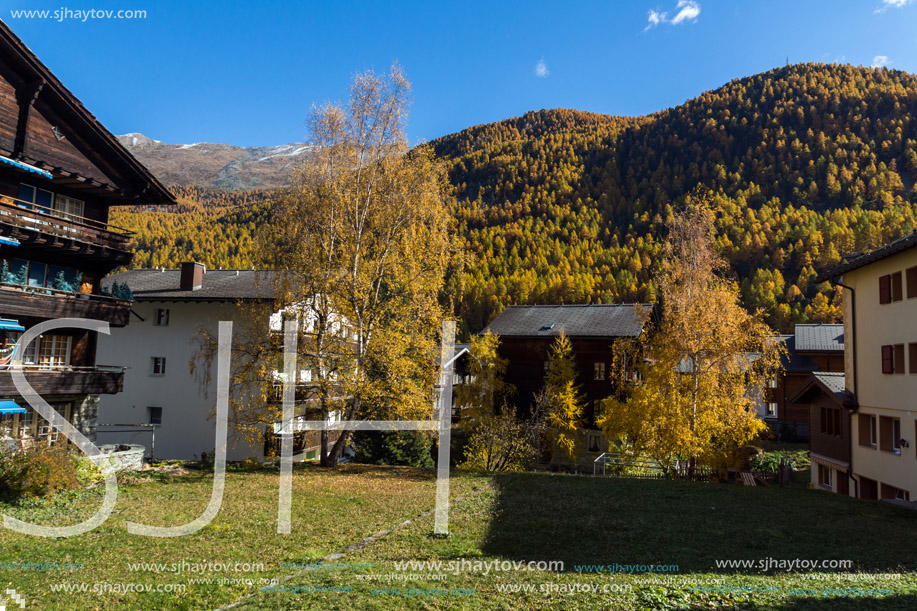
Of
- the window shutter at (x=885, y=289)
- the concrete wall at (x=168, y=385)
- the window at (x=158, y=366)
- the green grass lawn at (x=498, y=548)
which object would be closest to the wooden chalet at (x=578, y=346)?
the window shutter at (x=885, y=289)

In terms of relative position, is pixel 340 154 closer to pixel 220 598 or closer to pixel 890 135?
pixel 220 598

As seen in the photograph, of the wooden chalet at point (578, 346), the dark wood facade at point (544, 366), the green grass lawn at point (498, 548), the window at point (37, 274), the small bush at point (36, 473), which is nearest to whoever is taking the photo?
the green grass lawn at point (498, 548)

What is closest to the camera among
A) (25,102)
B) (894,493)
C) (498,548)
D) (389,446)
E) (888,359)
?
(498,548)

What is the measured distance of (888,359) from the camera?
792 inches

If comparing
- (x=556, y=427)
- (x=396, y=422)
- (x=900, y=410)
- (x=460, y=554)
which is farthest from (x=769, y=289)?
(x=460, y=554)

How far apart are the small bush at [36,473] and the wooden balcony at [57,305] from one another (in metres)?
6.80

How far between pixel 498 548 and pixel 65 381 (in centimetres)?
1961

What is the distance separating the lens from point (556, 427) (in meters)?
39.9

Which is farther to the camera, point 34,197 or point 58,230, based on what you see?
point 34,197

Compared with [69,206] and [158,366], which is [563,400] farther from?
[69,206]

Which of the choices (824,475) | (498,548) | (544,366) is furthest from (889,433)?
(544,366)

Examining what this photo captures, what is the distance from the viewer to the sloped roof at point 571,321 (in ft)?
138

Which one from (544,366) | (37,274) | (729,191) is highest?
(729,191)

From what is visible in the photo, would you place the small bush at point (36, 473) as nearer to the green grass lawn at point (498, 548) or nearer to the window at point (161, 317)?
the green grass lawn at point (498, 548)
